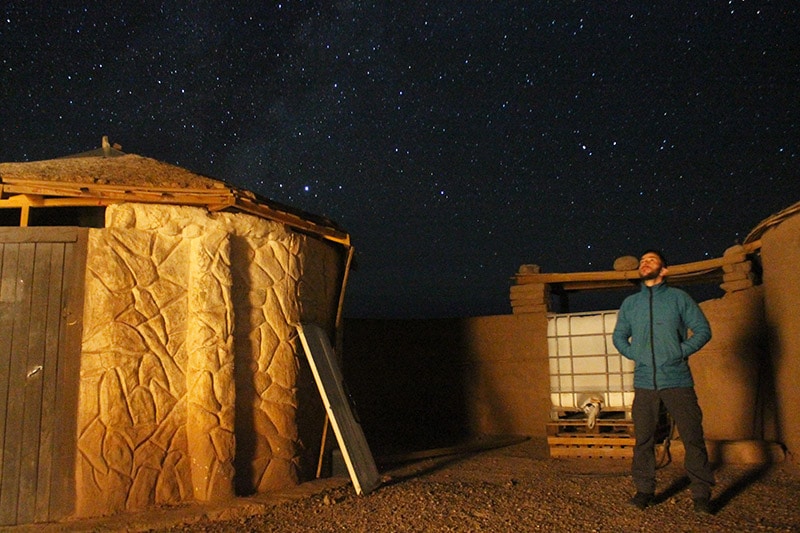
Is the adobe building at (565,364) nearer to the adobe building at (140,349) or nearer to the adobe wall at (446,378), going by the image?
the adobe wall at (446,378)

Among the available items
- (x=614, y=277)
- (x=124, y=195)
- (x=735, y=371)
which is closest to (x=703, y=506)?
(x=735, y=371)

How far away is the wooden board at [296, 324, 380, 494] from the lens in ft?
21.5

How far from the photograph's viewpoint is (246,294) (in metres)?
6.67

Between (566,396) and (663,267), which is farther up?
(663,267)

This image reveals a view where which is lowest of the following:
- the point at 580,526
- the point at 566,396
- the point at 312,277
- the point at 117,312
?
the point at 580,526

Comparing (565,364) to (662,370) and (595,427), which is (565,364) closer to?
(595,427)

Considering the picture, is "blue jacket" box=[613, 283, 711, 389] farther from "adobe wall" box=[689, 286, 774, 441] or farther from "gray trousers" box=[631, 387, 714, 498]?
"adobe wall" box=[689, 286, 774, 441]

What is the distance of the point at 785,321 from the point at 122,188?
700cm

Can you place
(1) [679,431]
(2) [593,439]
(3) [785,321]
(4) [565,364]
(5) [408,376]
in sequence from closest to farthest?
(1) [679,431] < (3) [785,321] < (2) [593,439] < (4) [565,364] < (5) [408,376]

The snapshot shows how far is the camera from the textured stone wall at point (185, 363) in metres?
5.86

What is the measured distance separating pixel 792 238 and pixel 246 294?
5804 mm

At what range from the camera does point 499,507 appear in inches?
231

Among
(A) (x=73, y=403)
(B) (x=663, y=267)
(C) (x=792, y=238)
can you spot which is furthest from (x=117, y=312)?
(C) (x=792, y=238)

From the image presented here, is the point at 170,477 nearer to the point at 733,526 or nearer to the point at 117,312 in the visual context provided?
the point at 117,312
